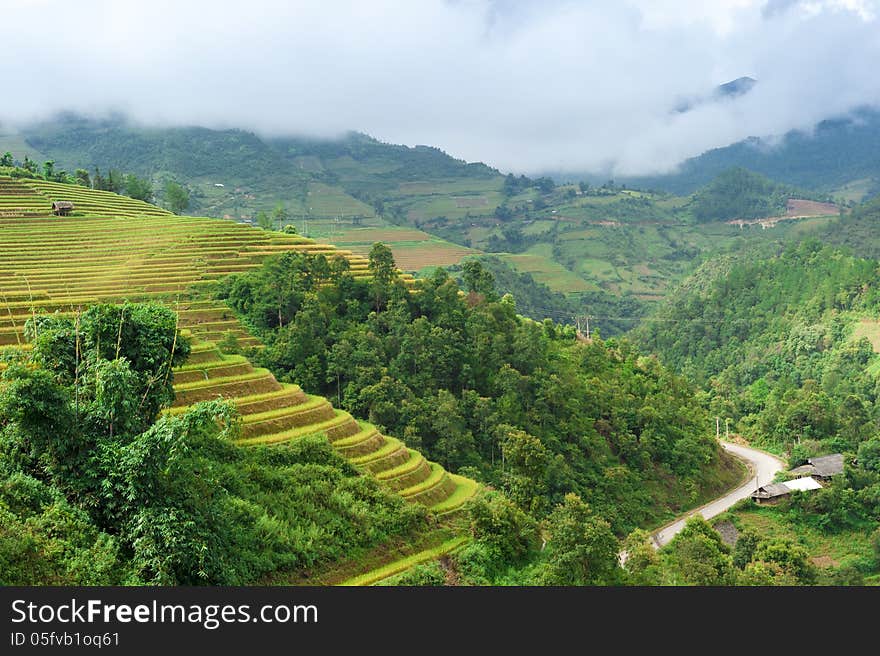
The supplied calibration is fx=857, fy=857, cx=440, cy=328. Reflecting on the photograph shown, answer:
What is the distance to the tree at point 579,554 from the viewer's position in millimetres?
21172

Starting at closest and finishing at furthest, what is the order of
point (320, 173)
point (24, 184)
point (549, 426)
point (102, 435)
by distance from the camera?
point (102, 435) < point (549, 426) < point (24, 184) < point (320, 173)

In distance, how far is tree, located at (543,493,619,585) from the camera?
2117 centimetres

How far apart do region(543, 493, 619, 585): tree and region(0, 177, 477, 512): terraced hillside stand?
448cm

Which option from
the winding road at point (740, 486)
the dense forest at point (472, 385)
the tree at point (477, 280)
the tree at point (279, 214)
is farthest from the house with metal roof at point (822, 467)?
the tree at point (279, 214)

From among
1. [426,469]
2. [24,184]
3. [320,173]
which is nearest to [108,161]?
[320,173]

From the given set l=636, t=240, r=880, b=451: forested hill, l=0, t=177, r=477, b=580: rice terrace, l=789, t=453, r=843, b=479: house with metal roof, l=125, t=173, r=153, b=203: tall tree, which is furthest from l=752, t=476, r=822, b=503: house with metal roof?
l=125, t=173, r=153, b=203: tall tree

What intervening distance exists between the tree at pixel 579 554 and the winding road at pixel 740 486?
53.9 feet

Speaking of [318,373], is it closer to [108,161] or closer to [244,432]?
[244,432]

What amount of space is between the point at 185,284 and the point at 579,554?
23.6 metres

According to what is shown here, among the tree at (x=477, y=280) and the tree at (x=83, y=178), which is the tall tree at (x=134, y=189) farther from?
the tree at (x=477, y=280)

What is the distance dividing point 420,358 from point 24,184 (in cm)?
3310

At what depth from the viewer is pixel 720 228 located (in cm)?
17025

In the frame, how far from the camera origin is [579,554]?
2119 centimetres

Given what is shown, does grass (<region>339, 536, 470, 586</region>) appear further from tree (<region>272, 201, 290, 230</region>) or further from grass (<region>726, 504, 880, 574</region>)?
tree (<region>272, 201, 290, 230</region>)
